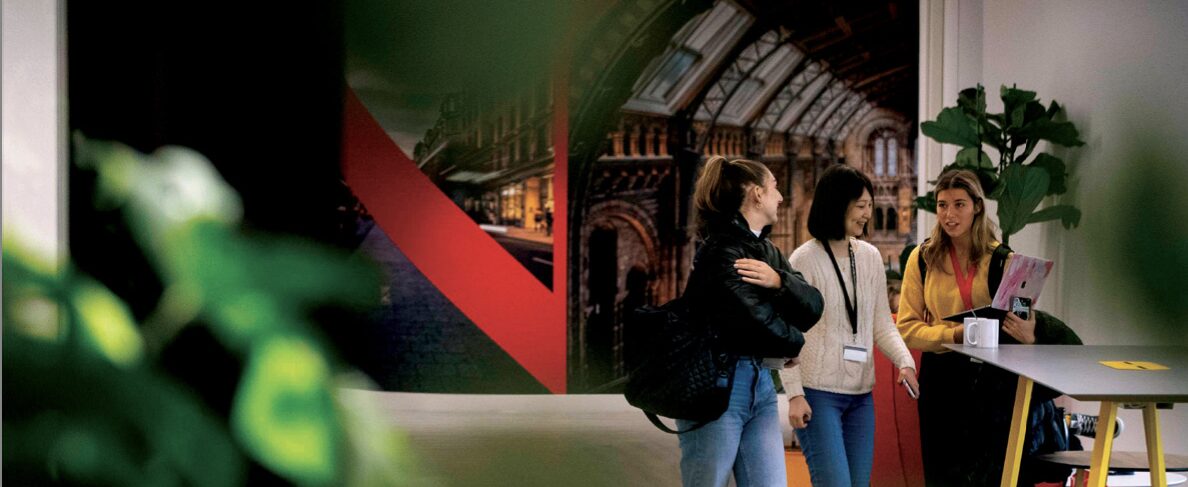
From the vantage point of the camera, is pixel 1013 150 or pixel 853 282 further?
pixel 1013 150

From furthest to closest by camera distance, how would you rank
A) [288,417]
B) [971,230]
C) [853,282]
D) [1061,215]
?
[288,417] → [1061,215] → [971,230] → [853,282]

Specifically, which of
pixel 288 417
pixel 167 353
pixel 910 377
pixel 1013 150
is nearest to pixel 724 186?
pixel 910 377

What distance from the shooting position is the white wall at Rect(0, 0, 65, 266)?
3748 mm

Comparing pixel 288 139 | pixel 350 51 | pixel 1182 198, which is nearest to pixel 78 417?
pixel 288 139

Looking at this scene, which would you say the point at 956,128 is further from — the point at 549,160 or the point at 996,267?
the point at 549,160

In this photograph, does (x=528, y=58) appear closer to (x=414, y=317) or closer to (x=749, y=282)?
(x=414, y=317)

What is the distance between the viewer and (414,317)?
19.9 feet

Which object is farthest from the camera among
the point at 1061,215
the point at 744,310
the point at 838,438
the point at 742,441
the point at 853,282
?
the point at 1061,215

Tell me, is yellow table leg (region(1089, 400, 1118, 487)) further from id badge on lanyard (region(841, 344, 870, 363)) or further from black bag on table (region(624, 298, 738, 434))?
black bag on table (region(624, 298, 738, 434))

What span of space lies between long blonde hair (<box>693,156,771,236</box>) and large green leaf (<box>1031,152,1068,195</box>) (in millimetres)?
2219

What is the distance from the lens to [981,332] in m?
2.40

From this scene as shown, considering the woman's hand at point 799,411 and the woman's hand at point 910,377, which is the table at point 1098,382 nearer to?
the woman's hand at point 910,377

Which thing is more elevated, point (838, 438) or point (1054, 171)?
point (1054, 171)

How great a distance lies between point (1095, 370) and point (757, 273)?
0.69m
